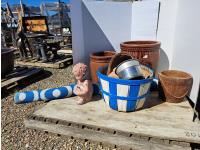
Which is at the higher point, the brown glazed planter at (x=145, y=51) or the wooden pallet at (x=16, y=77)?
the brown glazed planter at (x=145, y=51)

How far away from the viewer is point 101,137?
7.38ft

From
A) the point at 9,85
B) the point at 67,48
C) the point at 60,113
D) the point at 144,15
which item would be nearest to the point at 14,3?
the point at 67,48

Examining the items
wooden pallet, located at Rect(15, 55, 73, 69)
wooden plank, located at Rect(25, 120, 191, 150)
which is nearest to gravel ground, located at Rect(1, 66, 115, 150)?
wooden plank, located at Rect(25, 120, 191, 150)

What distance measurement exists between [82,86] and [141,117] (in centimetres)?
89

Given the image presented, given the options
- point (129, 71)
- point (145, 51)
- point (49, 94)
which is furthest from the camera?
point (145, 51)

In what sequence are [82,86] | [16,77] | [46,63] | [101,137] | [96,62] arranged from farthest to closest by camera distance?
1. [46,63]
2. [16,77]
3. [96,62]
4. [82,86]
5. [101,137]

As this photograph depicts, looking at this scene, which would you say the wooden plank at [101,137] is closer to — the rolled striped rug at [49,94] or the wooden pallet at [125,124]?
the wooden pallet at [125,124]

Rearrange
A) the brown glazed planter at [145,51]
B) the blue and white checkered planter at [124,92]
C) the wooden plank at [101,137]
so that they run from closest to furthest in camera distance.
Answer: the wooden plank at [101,137] < the blue and white checkered planter at [124,92] < the brown glazed planter at [145,51]

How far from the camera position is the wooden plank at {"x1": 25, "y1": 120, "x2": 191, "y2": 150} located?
2.07 m

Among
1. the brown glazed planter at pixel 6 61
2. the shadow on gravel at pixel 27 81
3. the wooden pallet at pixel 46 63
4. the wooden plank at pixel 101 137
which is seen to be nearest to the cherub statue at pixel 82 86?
the wooden plank at pixel 101 137

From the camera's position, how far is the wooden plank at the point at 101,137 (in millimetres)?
2074

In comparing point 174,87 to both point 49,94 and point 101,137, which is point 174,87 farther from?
point 49,94

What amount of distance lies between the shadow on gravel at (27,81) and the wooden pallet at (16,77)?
0.19 feet

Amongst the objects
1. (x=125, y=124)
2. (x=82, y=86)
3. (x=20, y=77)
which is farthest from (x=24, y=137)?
(x=20, y=77)
